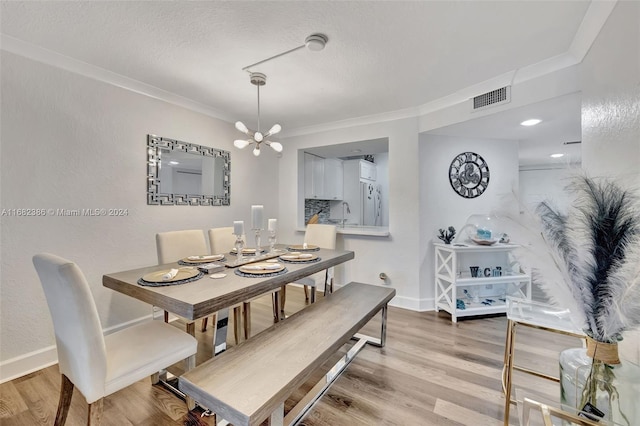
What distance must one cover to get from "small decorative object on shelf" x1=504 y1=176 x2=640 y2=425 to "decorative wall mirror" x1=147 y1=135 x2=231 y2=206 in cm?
316

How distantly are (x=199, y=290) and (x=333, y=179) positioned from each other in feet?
12.8

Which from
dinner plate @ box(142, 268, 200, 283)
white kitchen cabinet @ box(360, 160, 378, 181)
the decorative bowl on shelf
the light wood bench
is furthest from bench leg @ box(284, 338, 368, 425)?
white kitchen cabinet @ box(360, 160, 378, 181)

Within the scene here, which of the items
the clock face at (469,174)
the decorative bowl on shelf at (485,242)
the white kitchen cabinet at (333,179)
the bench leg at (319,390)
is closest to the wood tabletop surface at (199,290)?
the bench leg at (319,390)

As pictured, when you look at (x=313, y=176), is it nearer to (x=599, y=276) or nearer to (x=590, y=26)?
(x=590, y=26)

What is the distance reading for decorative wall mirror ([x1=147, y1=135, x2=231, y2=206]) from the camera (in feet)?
9.10

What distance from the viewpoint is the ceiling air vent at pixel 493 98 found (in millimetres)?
2406

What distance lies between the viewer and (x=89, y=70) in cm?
228

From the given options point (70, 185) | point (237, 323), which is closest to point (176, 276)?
Answer: point (237, 323)

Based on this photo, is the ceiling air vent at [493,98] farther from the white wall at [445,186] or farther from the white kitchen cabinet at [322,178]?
the white kitchen cabinet at [322,178]

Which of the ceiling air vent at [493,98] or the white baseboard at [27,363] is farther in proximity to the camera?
the ceiling air vent at [493,98]

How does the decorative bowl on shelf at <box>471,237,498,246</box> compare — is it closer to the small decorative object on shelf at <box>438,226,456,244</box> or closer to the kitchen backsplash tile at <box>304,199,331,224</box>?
the small decorative object on shelf at <box>438,226,456,244</box>

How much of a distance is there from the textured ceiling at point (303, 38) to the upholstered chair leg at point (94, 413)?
223 cm

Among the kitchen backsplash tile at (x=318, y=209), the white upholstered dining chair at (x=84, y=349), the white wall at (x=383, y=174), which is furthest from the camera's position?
the white wall at (x=383, y=174)

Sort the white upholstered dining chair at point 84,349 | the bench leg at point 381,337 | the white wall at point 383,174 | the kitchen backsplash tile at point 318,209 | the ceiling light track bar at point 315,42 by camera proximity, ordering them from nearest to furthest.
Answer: the white upholstered dining chair at point 84,349
the ceiling light track bar at point 315,42
the bench leg at point 381,337
the kitchen backsplash tile at point 318,209
the white wall at point 383,174
